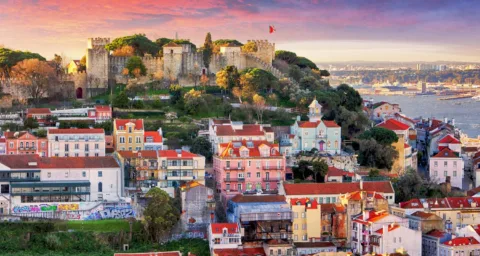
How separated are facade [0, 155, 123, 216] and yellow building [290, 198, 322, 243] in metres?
6.88

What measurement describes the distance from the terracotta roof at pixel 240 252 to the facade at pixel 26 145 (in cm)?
1030

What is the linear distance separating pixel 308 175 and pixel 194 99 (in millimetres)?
8792

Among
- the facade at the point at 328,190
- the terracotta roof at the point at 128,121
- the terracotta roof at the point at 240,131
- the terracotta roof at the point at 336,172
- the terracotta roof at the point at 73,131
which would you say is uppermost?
the terracotta roof at the point at 128,121

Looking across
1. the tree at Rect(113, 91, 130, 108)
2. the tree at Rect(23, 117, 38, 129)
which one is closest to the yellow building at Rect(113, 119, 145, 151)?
the tree at Rect(23, 117, 38, 129)

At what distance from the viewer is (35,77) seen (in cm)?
5038

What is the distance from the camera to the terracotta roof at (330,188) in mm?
39188

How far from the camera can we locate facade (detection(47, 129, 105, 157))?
4203cm

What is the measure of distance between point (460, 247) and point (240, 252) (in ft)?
25.4

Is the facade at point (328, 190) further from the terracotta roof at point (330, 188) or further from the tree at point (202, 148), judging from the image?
the tree at point (202, 148)

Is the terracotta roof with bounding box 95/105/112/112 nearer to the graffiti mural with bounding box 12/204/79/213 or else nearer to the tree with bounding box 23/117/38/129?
the tree with bounding box 23/117/38/129

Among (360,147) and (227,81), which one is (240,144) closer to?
(360,147)

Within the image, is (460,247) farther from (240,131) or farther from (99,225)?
(99,225)

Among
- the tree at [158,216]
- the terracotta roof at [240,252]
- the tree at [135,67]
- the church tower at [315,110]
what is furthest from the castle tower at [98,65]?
the terracotta roof at [240,252]

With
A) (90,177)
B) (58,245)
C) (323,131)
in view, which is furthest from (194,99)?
(58,245)
